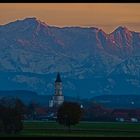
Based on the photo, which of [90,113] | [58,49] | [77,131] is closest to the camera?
[77,131]

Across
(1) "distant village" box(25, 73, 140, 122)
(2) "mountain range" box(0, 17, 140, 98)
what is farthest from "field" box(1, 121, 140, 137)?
(1) "distant village" box(25, 73, 140, 122)

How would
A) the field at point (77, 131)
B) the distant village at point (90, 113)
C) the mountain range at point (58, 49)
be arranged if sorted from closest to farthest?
the field at point (77, 131)
the mountain range at point (58, 49)
the distant village at point (90, 113)

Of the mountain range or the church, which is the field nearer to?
the church

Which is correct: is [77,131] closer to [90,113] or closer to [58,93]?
[58,93]

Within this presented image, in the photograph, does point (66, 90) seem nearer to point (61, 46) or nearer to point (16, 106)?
point (61, 46)

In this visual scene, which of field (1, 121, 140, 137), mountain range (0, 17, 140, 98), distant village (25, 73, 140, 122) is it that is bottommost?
field (1, 121, 140, 137)

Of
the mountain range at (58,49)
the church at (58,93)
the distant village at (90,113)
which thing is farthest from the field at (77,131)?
the distant village at (90,113)

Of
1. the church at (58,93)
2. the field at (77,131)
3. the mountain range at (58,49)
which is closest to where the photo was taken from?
the field at (77,131)

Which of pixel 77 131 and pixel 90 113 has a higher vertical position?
pixel 90 113

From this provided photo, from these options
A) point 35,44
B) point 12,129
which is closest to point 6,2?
point 12,129

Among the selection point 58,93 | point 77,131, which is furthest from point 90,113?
point 77,131

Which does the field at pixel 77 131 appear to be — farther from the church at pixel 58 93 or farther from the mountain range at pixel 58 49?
the mountain range at pixel 58 49
